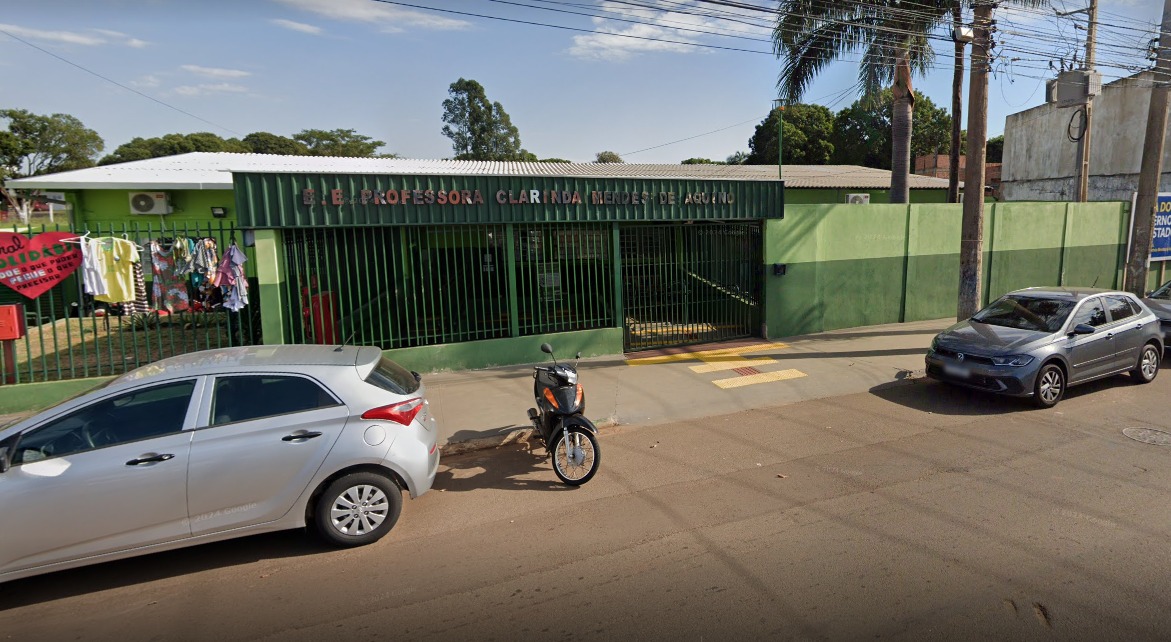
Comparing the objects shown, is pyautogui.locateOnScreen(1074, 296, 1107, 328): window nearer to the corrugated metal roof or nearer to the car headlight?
the car headlight

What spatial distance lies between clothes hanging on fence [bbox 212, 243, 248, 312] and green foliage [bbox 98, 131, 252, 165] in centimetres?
4510

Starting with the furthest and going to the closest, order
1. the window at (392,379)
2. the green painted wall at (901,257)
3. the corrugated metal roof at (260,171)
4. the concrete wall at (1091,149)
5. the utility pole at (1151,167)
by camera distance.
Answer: the concrete wall at (1091,149)
the corrugated metal roof at (260,171)
the utility pole at (1151,167)
the green painted wall at (901,257)
the window at (392,379)

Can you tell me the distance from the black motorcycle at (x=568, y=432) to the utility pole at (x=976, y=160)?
8.28 metres

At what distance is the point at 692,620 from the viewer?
12.0 ft

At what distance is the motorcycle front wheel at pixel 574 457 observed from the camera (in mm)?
5758

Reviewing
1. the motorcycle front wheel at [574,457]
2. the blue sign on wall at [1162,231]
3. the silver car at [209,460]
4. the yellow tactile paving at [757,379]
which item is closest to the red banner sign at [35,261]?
the silver car at [209,460]

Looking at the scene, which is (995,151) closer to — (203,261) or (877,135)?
(877,135)

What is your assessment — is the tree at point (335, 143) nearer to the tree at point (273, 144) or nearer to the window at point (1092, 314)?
the tree at point (273, 144)

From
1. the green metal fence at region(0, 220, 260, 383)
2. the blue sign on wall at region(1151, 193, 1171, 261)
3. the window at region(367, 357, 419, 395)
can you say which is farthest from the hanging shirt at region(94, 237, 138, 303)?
the blue sign on wall at region(1151, 193, 1171, 261)

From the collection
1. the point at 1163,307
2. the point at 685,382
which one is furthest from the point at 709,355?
the point at 1163,307

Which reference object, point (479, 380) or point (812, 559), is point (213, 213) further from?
point (812, 559)

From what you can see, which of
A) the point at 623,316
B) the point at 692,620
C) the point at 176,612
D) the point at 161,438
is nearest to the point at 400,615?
the point at 176,612

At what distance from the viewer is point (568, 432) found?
582 cm

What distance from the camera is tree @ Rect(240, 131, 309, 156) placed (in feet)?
197
